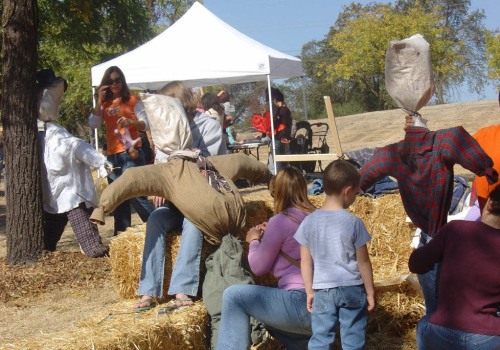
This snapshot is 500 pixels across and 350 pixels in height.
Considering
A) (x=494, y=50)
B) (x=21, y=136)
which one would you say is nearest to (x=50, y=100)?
(x=21, y=136)

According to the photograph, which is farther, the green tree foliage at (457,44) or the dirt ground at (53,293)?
the green tree foliage at (457,44)

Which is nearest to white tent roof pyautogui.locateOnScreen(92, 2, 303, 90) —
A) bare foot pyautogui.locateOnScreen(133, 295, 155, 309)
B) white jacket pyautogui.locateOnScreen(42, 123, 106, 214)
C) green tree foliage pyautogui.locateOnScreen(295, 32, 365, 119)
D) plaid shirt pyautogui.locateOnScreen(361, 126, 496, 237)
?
white jacket pyautogui.locateOnScreen(42, 123, 106, 214)

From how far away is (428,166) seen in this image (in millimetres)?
3994

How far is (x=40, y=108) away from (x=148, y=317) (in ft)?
11.8

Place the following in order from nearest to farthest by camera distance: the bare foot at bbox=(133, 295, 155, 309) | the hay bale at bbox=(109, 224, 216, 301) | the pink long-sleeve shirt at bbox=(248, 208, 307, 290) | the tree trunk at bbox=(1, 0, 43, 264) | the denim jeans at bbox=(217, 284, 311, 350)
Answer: the denim jeans at bbox=(217, 284, 311, 350)
the pink long-sleeve shirt at bbox=(248, 208, 307, 290)
the bare foot at bbox=(133, 295, 155, 309)
the hay bale at bbox=(109, 224, 216, 301)
the tree trunk at bbox=(1, 0, 43, 264)

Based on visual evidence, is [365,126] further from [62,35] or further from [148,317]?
[148,317]

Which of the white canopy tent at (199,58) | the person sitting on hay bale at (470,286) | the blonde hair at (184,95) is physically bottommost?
the person sitting on hay bale at (470,286)

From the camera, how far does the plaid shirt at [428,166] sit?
3.86 meters

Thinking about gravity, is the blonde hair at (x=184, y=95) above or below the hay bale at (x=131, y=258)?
above

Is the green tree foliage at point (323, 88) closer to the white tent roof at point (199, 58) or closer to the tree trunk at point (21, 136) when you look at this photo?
the white tent roof at point (199, 58)

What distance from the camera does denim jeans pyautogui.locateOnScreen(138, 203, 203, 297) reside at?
4863mm

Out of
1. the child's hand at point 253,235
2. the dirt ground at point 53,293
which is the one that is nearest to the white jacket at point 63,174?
the dirt ground at point 53,293

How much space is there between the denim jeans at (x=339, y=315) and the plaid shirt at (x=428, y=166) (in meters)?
0.53

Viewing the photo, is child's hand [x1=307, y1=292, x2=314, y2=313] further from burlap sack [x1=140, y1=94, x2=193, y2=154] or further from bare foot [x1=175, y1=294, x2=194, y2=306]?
burlap sack [x1=140, y1=94, x2=193, y2=154]
